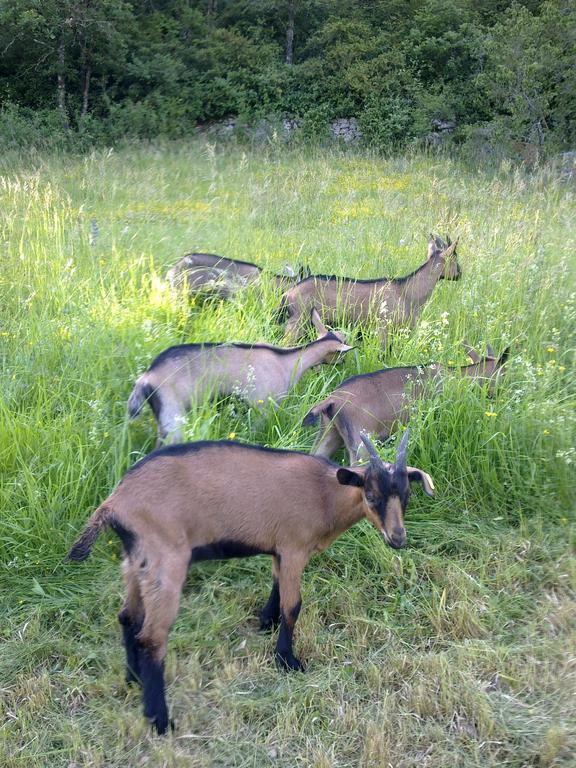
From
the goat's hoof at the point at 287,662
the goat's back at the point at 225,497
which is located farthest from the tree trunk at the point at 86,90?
the goat's hoof at the point at 287,662

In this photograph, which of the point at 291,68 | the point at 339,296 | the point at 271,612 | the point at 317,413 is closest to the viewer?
the point at 271,612

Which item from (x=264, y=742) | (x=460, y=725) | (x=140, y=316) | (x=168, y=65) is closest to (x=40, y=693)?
(x=264, y=742)

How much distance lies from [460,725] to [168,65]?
19.8 metres

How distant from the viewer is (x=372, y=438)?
4637 millimetres

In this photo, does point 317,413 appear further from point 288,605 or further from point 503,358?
point 503,358

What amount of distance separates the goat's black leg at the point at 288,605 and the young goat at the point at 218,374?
1128 millimetres

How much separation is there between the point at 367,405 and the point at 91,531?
6.64 feet

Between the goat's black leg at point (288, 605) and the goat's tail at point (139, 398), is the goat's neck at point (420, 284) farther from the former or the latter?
the goat's black leg at point (288, 605)

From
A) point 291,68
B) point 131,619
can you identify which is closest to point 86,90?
point 291,68

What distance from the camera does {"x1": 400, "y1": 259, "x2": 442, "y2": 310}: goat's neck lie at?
20.9ft

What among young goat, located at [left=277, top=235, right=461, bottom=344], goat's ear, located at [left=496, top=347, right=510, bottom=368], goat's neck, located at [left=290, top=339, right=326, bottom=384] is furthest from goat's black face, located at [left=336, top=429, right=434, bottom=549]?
young goat, located at [left=277, top=235, right=461, bottom=344]

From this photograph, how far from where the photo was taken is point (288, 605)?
3459 mm

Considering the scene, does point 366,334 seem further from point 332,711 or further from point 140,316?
point 332,711

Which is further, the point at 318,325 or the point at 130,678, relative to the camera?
the point at 318,325
